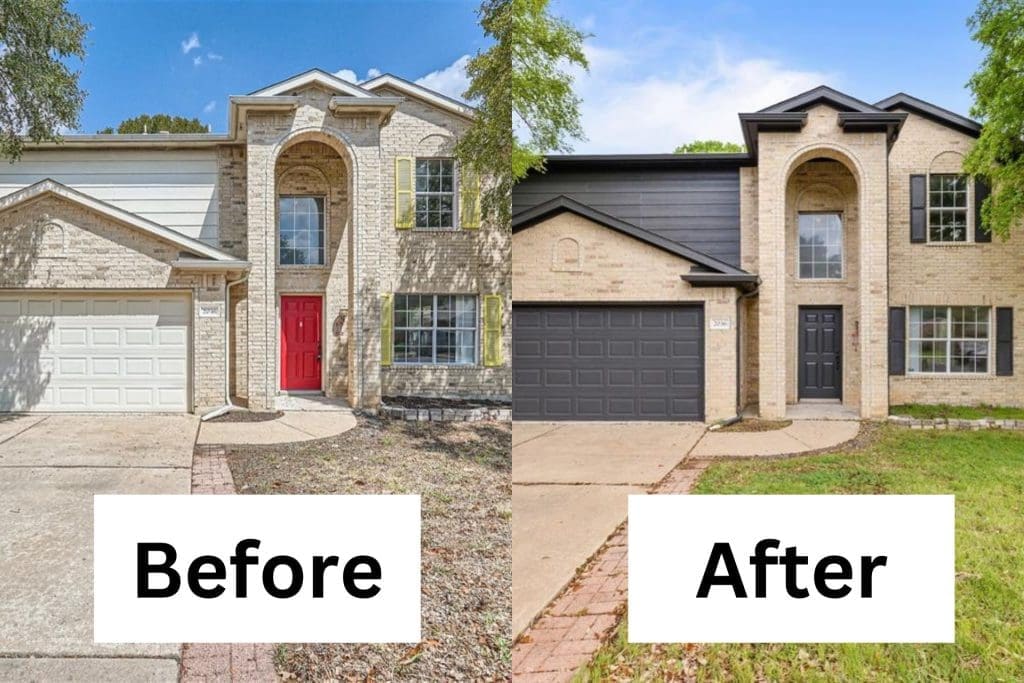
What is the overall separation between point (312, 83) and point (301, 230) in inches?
45.9

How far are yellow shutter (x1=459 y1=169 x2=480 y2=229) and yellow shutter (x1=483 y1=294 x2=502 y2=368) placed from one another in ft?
2.70

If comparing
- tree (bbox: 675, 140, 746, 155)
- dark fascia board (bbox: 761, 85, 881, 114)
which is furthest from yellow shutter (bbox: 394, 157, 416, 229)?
dark fascia board (bbox: 761, 85, 881, 114)

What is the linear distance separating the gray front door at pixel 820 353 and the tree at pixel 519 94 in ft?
9.08

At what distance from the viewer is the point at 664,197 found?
5.57 meters

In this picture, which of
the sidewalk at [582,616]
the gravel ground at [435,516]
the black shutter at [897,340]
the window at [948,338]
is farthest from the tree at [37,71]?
the black shutter at [897,340]

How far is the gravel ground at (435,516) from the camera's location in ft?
9.45

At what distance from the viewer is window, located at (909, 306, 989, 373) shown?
390 cm

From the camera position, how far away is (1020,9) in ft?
10.4

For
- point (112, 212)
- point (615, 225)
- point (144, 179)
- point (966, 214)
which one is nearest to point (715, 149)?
point (615, 225)

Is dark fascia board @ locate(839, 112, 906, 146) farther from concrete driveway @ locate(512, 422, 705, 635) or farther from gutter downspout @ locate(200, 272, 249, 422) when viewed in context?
gutter downspout @ locate(200, 272, 249, 422)

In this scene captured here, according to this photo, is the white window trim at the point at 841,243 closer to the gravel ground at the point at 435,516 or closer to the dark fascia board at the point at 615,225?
the dark fascia board at the point at 615,225

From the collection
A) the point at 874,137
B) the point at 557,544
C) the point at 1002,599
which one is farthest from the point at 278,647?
the point at 874,137

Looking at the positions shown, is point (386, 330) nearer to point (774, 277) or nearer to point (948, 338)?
point (774, 277)

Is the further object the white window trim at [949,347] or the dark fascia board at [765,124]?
the dark fascia board at [765,124]
